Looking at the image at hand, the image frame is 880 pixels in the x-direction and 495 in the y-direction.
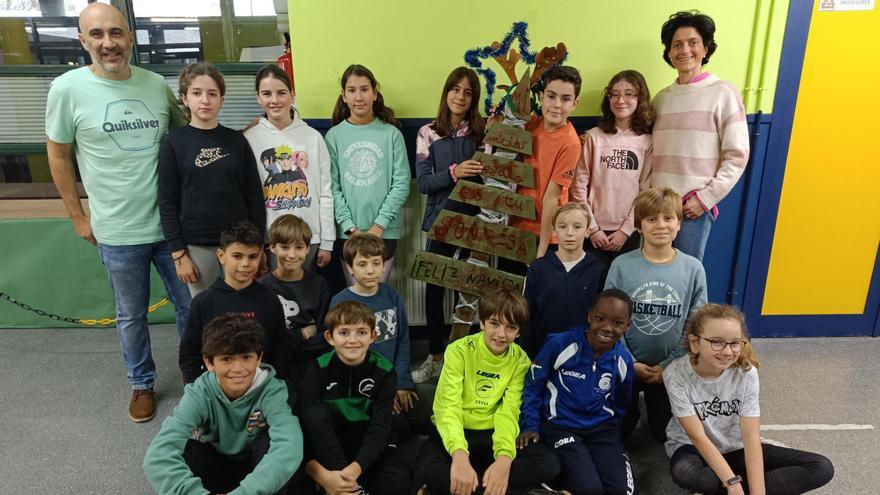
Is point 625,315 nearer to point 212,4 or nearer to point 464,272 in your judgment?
point 464,272

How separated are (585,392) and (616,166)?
1.10 m

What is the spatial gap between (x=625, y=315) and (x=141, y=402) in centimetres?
211

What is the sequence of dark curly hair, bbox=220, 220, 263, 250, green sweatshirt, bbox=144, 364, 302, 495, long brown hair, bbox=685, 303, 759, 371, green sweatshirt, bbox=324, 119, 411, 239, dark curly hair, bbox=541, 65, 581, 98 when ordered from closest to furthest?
green sweatshirt, bbox=144, 364, 302, 495 → long brown hair, bbox=685, 303, 759, 371 → dark curly hair, bbox=220, 220, 263, 250 → dark curly hair, bbox=541, 65, 581, 98 → green sweatshirt, bbox=324, 119, 411, 239

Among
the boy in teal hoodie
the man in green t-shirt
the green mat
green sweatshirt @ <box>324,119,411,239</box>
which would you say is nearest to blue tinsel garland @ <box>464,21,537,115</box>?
green sweatshirt @ <box>324,119,411,239</box>

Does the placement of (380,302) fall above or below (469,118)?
below

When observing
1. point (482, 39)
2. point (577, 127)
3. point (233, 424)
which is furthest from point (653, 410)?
point (482, 39)

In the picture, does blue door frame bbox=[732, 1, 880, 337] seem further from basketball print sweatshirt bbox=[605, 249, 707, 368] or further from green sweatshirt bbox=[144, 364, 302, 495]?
green sweatshirt bbox=[144, 364, 302, 495]

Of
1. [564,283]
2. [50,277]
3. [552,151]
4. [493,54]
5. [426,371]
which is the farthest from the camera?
[50,277]

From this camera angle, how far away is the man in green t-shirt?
7.04 ft

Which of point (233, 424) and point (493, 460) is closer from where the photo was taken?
point (233, 424)

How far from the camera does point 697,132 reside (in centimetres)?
240

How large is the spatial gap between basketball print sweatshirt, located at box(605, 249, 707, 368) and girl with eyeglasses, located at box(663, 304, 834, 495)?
0.21m

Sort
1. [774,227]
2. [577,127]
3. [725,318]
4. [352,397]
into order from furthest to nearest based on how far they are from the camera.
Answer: [774,227]
[577,127]
[352,397]
[725,318]

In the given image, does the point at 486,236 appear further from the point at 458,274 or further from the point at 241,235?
the point at 241,235
